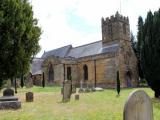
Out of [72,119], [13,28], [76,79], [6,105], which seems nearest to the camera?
[72,119]

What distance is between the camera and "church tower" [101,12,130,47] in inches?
1996

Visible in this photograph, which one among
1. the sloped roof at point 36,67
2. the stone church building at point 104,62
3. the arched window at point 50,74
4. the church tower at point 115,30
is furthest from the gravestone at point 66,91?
the sloped roof at point 36,67

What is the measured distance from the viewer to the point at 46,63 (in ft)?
186

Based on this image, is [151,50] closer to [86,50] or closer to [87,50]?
[87,50]

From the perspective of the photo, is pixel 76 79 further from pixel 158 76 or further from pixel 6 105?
pixel 6 105

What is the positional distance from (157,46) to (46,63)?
36.5 metres

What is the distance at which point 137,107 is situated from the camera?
7.59m

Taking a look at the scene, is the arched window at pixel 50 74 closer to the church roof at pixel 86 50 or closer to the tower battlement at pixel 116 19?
the church roof at pixel 86 50

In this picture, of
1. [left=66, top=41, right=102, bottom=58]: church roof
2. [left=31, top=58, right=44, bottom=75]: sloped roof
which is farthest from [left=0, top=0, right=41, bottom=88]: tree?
[left=31, top=58, right=44, bottom=75]: sloped roof

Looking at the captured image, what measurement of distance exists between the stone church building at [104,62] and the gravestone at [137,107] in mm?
39106

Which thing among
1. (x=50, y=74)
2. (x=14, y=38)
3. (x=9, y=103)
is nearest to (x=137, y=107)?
(x=14, y=38)

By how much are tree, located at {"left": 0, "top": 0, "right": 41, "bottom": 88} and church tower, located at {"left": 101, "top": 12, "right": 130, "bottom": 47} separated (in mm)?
34820

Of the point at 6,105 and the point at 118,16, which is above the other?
the point at 118,16

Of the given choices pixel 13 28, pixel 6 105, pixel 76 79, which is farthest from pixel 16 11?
pixel 76 79
